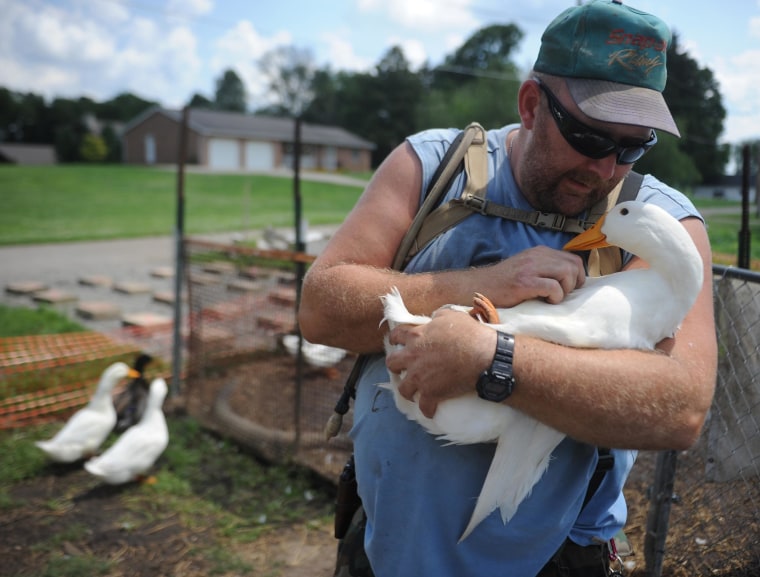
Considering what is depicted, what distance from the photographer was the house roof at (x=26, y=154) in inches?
2203

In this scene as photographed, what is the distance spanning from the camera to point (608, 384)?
4.47 ft

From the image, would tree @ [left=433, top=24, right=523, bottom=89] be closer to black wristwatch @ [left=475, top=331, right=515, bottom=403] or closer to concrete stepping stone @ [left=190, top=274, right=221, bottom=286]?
concrete stepping stone @ [left=190, top=274, right=221, bottom=286]

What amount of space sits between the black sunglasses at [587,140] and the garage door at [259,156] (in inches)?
1979

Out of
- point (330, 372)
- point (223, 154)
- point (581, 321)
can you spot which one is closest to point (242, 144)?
point (223, 154)

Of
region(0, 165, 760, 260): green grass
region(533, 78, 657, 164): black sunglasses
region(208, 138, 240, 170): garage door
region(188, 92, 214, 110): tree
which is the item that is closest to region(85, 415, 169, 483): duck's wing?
region(533, 78, 657, 164): black sunglasses

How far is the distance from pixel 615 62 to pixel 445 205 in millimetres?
596

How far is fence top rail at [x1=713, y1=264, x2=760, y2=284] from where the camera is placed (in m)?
2.21

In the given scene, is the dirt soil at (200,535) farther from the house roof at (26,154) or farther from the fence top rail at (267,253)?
the house roof at (26,154)

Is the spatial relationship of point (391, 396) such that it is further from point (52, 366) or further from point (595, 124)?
point (52, 366)

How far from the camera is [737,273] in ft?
7.57

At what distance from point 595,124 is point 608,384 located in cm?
69

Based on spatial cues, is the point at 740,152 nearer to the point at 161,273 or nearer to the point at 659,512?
the point at 659,512

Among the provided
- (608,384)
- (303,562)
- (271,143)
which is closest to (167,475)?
(303,562)

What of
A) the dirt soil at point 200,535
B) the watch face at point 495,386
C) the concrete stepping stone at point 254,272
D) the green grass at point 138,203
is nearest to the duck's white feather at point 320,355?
the dirt soil at point 200,535
